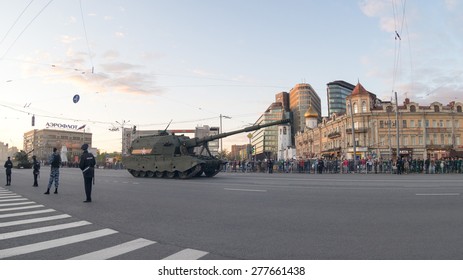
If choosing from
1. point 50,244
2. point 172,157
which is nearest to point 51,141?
point 172,157

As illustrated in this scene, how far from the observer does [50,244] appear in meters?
5.51

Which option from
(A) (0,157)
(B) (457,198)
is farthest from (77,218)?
(A) (0,157)

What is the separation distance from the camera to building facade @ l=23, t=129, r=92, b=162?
396 ft

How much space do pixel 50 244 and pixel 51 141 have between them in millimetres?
137183

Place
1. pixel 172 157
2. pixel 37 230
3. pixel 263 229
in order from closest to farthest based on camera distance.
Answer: pixel 263 229 < pixel 37 230 < pixel 172 157

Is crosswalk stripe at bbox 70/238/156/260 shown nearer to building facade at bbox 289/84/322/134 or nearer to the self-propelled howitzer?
the self-propelled howitzer

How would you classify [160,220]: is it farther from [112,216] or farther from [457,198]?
[457,198]

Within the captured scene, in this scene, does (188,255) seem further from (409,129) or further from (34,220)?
(409,129)

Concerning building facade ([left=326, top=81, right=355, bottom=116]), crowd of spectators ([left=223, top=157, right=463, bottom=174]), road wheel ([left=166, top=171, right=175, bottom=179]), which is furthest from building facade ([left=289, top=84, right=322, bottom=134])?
road wheel ([left=166, top=171, right=175, bottom=179])

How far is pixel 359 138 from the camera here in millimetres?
69312

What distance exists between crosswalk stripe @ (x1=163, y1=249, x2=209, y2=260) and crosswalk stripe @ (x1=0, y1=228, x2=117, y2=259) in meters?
1.96

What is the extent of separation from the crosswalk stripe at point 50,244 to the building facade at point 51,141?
119 m
